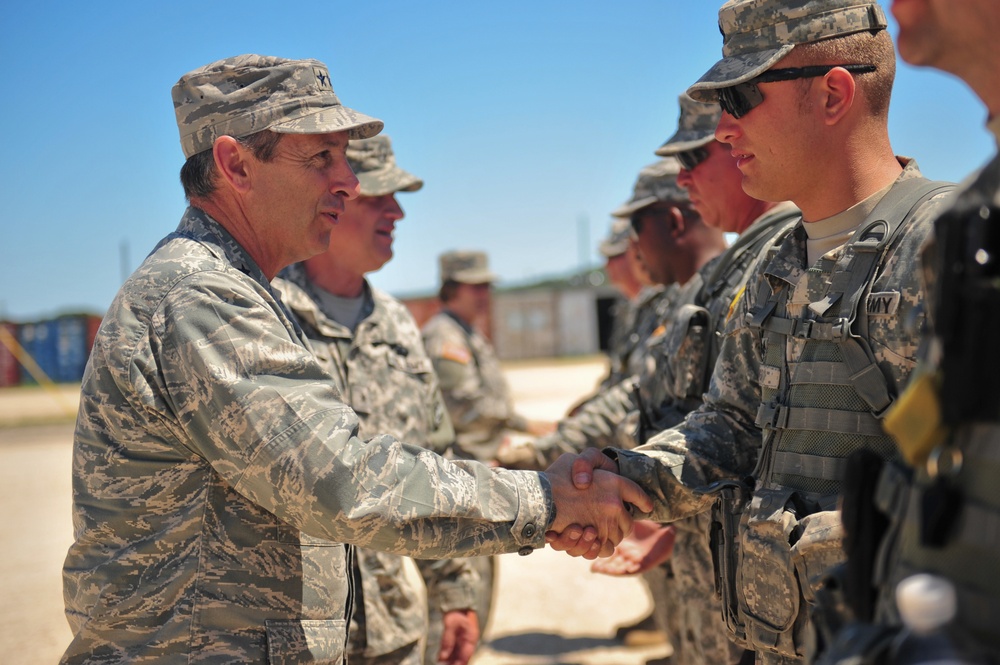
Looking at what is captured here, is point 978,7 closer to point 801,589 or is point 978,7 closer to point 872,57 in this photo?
point 872,57

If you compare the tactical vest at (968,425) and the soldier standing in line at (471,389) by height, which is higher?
the tactical vest at (968,425)

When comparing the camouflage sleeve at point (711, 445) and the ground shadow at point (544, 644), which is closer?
the camouflage sleeve at point (711, 445)

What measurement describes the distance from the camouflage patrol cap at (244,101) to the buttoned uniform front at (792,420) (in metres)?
1.61

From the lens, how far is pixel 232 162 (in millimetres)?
2996

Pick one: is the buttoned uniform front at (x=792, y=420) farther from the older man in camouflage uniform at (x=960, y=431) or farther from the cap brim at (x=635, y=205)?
the cap brim at (x=635, y=205)

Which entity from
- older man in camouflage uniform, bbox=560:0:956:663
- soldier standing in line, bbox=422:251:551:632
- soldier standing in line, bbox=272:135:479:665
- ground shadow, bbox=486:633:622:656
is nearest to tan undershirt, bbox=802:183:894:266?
older man in camouflage uniform, bbox=560:0:956:663

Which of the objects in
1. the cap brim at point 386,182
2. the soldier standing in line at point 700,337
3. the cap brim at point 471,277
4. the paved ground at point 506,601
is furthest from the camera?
the cap brim at point 471,277

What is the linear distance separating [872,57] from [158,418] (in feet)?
8.01

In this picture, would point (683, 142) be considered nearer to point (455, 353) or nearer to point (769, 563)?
point (769, 563)

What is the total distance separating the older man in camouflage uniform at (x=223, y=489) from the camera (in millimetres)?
2494

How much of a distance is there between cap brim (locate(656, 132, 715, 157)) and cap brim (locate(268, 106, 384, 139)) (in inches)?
66.2

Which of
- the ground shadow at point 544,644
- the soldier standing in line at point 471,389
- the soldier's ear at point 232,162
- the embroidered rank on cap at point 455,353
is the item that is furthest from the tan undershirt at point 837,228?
the embroidered rank on cap at point 455,353

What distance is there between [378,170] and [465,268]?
4232 millimetres

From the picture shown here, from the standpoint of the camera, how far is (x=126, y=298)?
2.63 meters
